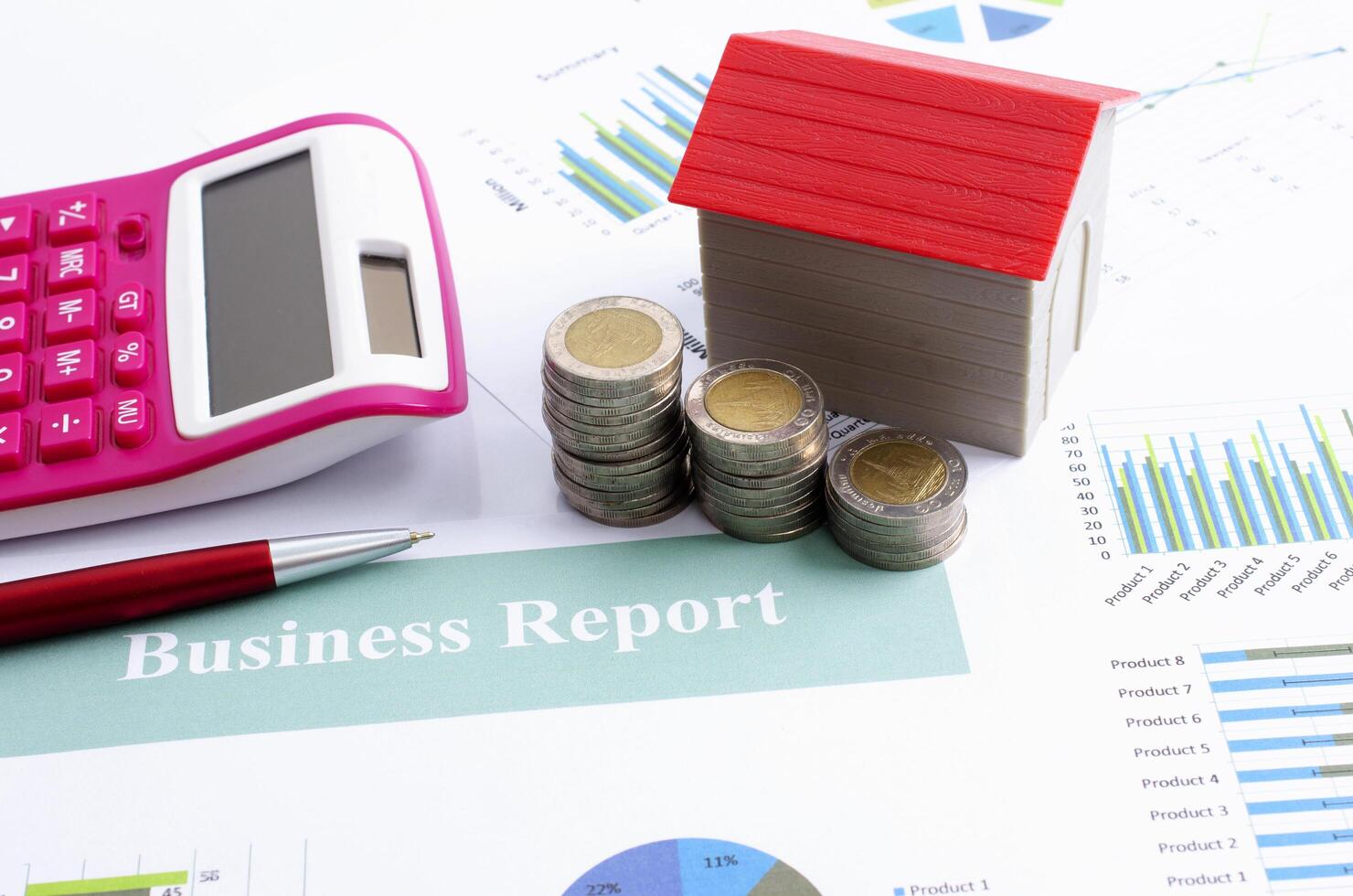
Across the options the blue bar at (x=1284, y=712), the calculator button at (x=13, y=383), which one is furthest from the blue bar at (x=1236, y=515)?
the calculator button at (x=13, y=383)

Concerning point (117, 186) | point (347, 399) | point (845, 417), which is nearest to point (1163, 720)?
point (845, 417)

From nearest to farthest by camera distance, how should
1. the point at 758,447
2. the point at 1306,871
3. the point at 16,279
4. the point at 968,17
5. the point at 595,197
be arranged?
the point at 1306,871 < the point at 758,447 < the point at 16,279 < the point at 595,197 < the point at 968,17

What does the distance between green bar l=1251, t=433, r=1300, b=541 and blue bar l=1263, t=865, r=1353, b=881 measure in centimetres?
19

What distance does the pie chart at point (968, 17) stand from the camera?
1129 mm

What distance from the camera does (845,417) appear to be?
2.84 feet

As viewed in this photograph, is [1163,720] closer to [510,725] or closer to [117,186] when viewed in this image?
[510,725]

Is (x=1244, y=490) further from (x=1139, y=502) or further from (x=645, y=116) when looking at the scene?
(x=645, y=116)

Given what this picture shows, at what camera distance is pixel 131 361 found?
809mm

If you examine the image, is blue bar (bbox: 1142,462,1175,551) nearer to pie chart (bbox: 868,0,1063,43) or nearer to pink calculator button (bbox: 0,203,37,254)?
pie chart (bbox: 868,0,1063,43)

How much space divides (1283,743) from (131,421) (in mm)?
623

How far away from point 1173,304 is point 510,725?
0.50 meters

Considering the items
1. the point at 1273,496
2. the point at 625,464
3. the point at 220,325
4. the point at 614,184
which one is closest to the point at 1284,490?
the point at 1273,496

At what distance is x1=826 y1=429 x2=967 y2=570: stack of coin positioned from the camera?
2.50 feet

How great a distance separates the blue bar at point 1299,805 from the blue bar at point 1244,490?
16 cm
